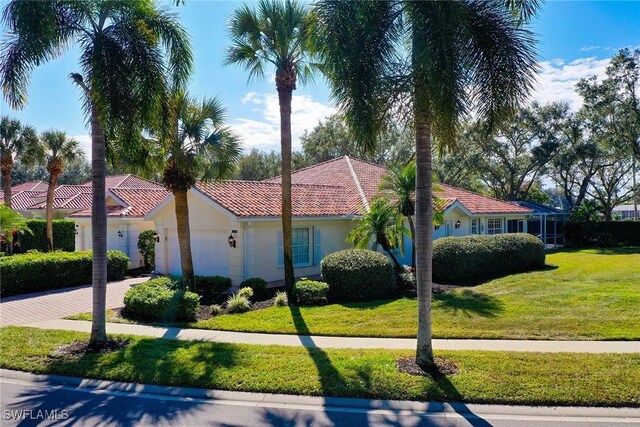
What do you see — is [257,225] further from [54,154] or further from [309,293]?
[54,154]

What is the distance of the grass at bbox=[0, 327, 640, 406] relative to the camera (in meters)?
6.62

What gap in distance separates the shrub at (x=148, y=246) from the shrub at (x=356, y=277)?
10983 millimetres

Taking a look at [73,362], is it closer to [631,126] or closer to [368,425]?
[368,425]

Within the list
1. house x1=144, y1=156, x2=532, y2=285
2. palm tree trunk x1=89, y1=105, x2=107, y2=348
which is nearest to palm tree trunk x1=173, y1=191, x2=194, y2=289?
house x1=144, y1=156, x2=532, y2=285

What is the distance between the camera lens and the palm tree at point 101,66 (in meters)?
8.48

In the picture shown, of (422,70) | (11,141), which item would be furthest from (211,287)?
(11,141)

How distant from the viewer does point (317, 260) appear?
18.8m

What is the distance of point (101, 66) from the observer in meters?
8.52

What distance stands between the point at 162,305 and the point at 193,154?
4.74 m

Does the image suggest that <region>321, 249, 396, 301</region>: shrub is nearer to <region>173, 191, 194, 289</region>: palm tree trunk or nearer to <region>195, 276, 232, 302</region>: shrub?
<region>195, 276, 232, 302</region>: shrub

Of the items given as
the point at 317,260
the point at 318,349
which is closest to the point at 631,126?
the point at 317,260

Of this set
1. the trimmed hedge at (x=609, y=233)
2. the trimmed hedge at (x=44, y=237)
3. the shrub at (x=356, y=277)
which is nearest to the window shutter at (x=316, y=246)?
the shrub at (x=356, y=277)

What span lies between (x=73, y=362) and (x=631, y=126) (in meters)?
38.4

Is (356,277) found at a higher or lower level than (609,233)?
lower
